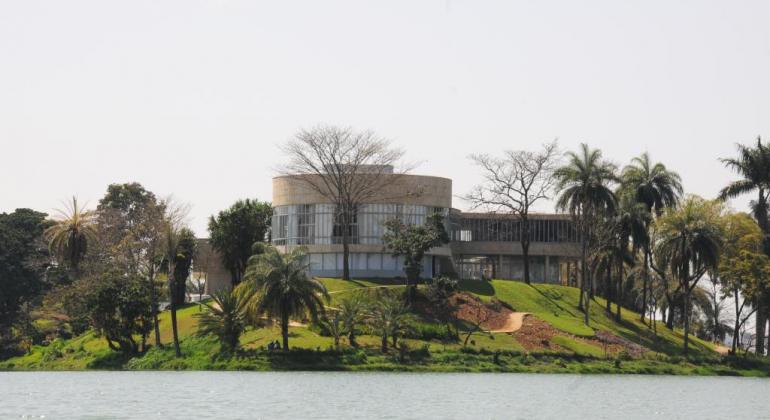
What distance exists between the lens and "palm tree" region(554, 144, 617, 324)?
116 metres

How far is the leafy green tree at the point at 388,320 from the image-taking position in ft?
307

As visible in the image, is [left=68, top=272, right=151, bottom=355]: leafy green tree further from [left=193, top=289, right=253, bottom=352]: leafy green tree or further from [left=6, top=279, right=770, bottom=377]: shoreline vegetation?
[left=193, top=289, right=253, bottom=352]: leafy green tree

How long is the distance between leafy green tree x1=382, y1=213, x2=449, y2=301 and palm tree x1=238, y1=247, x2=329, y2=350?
56.1 feet

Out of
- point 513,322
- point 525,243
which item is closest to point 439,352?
point 513,322

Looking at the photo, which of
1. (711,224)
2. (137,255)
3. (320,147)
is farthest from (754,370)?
(137,255)

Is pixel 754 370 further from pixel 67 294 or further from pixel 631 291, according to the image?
pixel 67 294

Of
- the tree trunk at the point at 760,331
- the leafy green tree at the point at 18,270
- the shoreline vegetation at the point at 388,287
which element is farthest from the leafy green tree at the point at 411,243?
the leafy green tree at the point at 18,270

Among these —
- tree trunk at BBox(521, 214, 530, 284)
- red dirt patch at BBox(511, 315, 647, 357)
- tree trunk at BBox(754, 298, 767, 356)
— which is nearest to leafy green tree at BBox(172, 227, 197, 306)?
tree trunk at BBox(521, 214, 530, 284)

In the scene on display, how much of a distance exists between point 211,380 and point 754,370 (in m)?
46.6

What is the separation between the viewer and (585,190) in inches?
4564

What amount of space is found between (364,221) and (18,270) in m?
36.9

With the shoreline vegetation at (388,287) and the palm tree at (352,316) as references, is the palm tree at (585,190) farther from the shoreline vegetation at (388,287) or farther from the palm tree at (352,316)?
the palm tree at (352,316)

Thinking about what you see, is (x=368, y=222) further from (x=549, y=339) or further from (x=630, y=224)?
(x=549, y=339)

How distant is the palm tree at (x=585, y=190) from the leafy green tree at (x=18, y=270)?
172 ft
